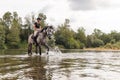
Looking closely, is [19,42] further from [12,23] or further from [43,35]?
[43,35]

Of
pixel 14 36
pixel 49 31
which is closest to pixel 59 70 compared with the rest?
pixel 49 31

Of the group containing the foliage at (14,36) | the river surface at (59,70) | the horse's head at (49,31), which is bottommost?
the river surface at (59,70)

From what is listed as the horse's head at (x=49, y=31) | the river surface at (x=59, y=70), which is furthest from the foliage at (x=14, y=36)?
the river surface at (x=59, y=70)

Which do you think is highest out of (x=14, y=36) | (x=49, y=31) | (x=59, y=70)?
(x=14, y=36)

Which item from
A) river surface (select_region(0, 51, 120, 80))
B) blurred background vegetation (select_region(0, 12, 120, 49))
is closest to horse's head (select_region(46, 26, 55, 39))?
river surface (select_region(0, 51, 120, 80))

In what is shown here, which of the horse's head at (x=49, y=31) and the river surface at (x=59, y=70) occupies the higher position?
the horse's head at (x=49, y=31)

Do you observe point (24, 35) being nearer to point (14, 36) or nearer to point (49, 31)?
point (14, 36)

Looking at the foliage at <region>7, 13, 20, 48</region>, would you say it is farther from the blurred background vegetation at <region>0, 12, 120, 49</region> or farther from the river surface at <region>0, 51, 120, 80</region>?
the river surface at <region>0, 51, 120, 80</region>

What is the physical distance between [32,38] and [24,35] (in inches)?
4492

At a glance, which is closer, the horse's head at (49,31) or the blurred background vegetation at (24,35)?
the horse's head at (49,31)

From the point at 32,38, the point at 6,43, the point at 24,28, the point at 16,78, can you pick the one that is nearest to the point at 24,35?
the point at 24,28

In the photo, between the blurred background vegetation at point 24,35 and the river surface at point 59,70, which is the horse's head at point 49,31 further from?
the blurred background vegetation at point 24,35

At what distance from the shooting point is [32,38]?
27.4 meters

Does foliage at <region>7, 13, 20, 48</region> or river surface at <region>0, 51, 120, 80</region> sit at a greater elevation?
foliage at <region>7, 13, 20, 48</region>
